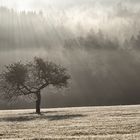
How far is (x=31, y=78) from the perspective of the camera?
94062 millimetres

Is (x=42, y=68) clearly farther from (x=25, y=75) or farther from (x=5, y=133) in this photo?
(x=5, y=133)

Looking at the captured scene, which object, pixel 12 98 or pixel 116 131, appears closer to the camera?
pixel 116 131

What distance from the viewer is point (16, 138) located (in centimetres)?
3638

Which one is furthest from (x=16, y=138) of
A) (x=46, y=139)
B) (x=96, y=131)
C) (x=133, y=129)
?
(x=133, y=129)

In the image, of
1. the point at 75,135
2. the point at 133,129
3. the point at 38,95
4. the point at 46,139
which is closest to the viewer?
the point at 46,139

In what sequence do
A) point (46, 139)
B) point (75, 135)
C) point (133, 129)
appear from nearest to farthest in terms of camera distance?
point (46, 139) → point (75, 135) → point (133, 129)

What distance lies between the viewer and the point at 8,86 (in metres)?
92.3

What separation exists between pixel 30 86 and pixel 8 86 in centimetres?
465

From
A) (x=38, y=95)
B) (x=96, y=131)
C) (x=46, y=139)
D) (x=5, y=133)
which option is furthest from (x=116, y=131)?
(x=38, y=95)

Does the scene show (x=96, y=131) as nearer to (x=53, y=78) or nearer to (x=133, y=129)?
(x=133, y=129)

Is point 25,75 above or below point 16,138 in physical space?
above

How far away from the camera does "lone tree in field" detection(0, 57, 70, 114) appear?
92.0m

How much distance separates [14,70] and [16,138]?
187 feet

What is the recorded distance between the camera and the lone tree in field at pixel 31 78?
92.0 m
